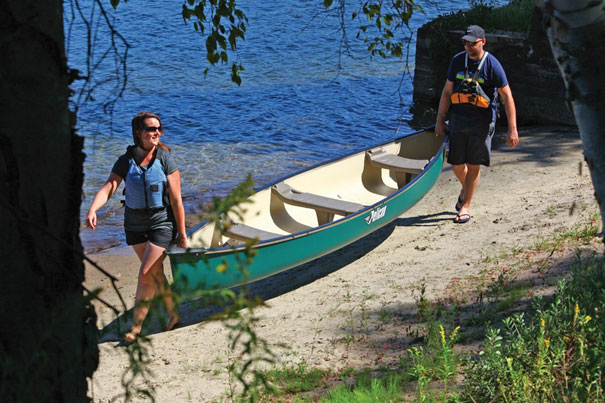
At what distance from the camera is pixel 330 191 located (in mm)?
9945

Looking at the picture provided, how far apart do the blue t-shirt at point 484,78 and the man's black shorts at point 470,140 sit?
0.09m

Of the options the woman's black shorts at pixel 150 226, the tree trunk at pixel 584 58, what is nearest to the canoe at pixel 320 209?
the woman's black shorts at pixel 150 226

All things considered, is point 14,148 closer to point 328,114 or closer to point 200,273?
point 200,273

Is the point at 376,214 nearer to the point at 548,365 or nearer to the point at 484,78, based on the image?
the point at 484,78

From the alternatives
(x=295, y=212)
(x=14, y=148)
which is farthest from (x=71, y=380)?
(x=295, y=212)

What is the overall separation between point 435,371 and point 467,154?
4.42 metres

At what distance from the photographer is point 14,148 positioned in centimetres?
198

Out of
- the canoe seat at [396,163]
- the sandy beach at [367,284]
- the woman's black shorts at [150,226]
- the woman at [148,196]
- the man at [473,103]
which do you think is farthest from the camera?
the canoe seat at [396,163]

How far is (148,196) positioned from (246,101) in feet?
44.3

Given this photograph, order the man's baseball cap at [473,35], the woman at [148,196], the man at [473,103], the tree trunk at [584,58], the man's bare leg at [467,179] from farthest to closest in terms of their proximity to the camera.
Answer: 1. the man's bare leg at [467,179]
2. the man at [473,103]
3. the man's baseball cap at [473,35]
4. the woman at [148,196]
5. the tree trunk at [584,58]

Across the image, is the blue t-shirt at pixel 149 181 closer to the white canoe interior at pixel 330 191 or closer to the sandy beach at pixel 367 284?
the white canoe interior at pixel 330 191

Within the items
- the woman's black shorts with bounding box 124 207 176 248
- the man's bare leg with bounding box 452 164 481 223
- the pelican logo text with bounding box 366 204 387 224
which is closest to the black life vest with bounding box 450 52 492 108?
the man's bare leg with bounding box 452 164 481 223

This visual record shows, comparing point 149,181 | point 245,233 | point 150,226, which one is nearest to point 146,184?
point 149,181

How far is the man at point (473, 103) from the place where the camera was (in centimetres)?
807
